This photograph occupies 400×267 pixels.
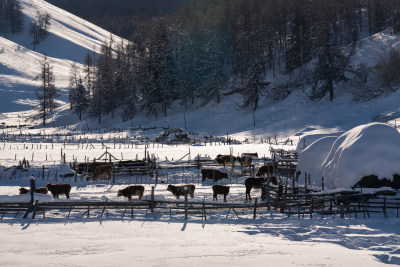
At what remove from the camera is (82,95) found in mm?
84750

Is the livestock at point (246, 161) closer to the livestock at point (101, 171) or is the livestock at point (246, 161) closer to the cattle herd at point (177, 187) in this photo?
the cattle herd at point (177, 187)

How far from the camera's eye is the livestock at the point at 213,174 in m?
30.0

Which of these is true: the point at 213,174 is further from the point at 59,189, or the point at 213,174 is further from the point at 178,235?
the point at 178,235

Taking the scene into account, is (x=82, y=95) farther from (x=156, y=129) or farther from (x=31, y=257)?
(x=31, y=257)

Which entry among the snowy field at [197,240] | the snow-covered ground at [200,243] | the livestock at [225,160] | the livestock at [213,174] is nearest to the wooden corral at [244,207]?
the snowy field at [197,240]

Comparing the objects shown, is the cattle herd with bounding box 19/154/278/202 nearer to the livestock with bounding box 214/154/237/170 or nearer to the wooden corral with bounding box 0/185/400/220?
the wooden corral with bounding box 0/185/400/220

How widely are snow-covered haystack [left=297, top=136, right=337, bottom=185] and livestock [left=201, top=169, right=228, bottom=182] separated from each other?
17.3 ft

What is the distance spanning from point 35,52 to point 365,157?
396 feet

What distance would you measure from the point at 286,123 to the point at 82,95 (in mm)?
44336

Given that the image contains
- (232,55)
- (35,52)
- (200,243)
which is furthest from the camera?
(35,52)

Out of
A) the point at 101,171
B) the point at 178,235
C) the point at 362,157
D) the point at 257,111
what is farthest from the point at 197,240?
the point at 257,111

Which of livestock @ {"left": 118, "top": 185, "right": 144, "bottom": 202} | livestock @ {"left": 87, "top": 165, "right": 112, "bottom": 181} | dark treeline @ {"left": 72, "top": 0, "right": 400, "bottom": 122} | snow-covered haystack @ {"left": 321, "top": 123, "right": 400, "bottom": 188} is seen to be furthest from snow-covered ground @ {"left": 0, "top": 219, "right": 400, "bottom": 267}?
dark treeline @ {"left": 72, "top": 0, "right": 400, "bottom": 122}

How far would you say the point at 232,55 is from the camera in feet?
284

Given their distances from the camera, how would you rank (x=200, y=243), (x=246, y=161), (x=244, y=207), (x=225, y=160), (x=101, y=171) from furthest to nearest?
(x=225, y=160) → (x=246, y=161) → (x=101, y=171) → (x=244, y=207) → (x=200, y=243)
